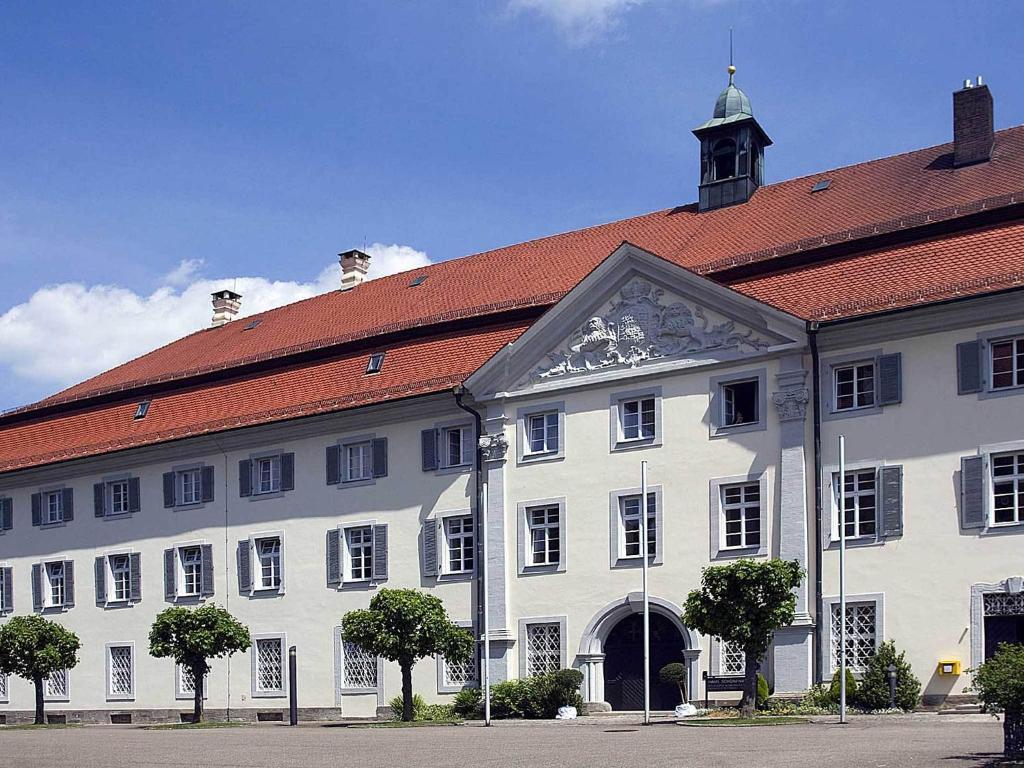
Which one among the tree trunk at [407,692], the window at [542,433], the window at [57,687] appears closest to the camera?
the tree trunk at [407,692]

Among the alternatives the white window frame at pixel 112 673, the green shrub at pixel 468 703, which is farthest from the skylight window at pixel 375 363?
the white window frame at pixel 112 673

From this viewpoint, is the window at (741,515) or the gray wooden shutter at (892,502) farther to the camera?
the window at (741,515)

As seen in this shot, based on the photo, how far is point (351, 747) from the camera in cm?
2584

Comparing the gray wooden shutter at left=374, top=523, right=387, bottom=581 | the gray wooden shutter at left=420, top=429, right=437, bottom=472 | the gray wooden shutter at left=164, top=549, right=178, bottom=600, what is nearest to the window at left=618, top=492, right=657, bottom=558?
the gray wooden shutter at left=420, top=429, right=437, bottom=472

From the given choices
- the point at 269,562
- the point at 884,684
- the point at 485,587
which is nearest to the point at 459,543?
the point at 485,587

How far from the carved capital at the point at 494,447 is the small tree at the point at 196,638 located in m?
8.62

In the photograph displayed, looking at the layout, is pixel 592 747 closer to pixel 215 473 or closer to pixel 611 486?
pixel 611 486

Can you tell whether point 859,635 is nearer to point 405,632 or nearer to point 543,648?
point 543,648

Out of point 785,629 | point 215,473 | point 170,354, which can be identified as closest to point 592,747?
point 785,629

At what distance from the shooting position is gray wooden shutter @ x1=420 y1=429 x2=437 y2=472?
4069 centimetres

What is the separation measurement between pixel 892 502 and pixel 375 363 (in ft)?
52.4

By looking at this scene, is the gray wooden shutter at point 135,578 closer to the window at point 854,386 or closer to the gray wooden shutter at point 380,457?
the gray wooden shutter at point 380,457

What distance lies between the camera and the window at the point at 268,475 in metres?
44.2

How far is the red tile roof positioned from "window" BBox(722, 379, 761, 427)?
199 cm
